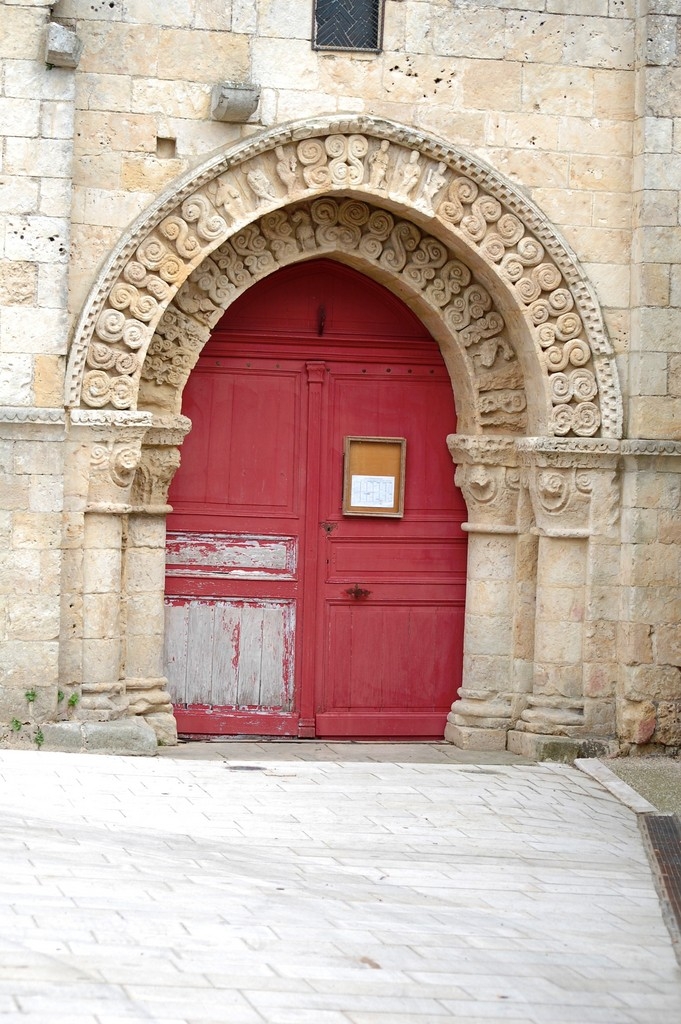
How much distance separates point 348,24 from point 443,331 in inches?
70.7

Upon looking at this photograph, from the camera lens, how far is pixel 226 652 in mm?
8883

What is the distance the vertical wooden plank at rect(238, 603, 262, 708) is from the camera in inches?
350

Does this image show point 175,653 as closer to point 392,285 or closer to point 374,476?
point 374,476

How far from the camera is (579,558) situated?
863 centimetres

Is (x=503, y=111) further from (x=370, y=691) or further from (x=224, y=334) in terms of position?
(x=370, y=691)

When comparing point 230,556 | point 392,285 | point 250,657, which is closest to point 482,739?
point 250,657

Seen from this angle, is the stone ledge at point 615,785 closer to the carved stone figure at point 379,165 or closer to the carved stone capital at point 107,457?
the carved stone capital at point 107,457

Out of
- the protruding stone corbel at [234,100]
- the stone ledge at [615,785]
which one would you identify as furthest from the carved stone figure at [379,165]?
the stone ledge at [615,785]

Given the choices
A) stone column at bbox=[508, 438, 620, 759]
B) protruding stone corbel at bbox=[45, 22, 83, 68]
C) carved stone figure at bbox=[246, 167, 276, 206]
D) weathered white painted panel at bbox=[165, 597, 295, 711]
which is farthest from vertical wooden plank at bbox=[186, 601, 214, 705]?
protruding stone corbel at bbox=[45, 22, 83, 68]

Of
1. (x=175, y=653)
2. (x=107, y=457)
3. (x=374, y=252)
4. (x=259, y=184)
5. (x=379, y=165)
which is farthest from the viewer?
(x=175, y=653)

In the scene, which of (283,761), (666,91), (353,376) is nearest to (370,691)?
(283,761)

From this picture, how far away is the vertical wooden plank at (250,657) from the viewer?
8.90 metres

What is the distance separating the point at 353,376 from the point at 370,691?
187cm

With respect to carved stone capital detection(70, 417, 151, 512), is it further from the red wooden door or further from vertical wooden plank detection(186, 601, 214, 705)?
vertical wooden plank detection(186, 601, 214, 705)
